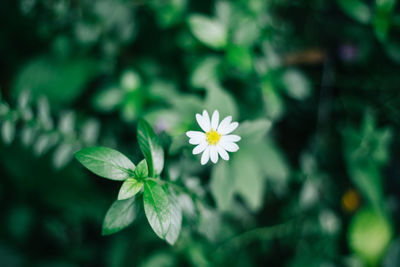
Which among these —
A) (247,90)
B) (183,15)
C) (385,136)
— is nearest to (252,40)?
(247,90)

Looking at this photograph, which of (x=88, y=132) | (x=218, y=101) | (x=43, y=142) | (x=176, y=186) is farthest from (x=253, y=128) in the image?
(x=43, y=142)

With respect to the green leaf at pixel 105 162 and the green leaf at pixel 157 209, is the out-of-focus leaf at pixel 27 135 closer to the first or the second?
the green leaf at pixel 105 162

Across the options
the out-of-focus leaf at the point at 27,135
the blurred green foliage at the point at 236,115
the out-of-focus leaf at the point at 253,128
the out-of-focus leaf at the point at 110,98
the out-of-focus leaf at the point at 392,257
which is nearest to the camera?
the out-of-focus leaf at the point at 253,128

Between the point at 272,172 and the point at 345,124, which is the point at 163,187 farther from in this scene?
the point at 345,124

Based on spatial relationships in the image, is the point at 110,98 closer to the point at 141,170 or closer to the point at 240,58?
the point at 240,58

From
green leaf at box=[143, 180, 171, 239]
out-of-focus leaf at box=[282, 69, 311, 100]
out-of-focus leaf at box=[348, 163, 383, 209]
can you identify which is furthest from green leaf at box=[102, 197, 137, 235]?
out-of-focus leaf at box=[348, 163, 383, 209]

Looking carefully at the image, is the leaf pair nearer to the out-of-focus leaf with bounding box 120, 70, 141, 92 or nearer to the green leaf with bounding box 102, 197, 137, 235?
the green leaf with bounding box 102, 197, 137, 235

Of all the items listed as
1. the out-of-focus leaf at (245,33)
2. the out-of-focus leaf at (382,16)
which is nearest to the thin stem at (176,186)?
the out-of-focus leaf at (245,33)
